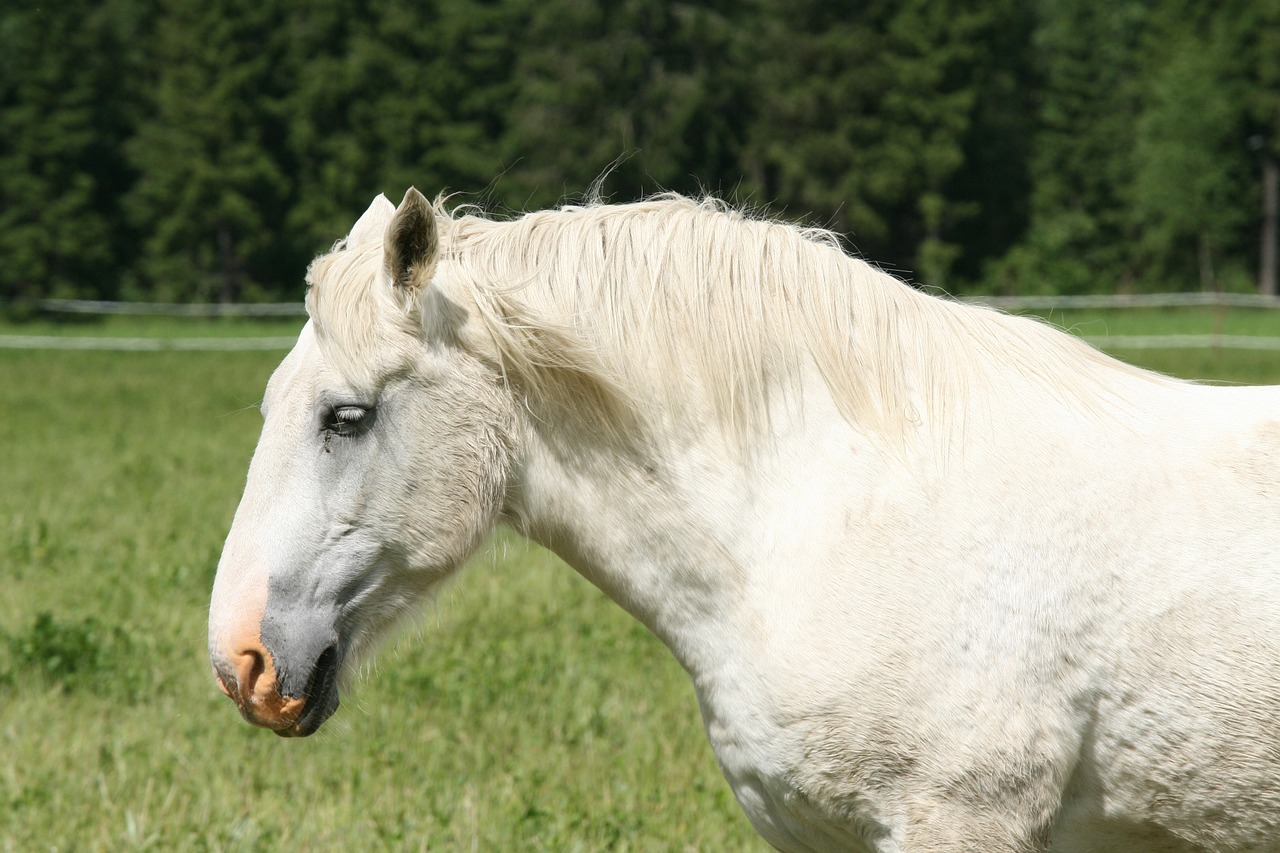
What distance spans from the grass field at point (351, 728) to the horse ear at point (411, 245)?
64cm

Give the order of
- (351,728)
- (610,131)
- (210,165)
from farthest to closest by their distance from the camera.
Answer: (210,165) → (610,131) → (351,728)

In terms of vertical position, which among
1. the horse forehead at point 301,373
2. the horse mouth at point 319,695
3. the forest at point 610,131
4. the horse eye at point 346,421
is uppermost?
the horse forehead at point 301,373

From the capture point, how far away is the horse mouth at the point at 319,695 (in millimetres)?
2346

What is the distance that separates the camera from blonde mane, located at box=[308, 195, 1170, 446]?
7.61 feet

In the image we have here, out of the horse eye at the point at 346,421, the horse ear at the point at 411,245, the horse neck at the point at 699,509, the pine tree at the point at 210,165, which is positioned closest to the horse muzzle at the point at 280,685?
the horse eye at the point at 346,421

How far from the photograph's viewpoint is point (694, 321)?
7.72ft

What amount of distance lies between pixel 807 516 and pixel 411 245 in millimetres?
900

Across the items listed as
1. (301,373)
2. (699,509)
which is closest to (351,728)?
(301,373)

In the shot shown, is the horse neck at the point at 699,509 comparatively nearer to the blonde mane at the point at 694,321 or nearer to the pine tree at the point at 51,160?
the blonde mane at the point at 694,321

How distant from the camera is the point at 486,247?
243 cm

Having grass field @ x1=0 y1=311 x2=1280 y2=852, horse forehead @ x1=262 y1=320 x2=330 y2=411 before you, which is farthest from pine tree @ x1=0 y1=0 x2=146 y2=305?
horse forehead @ x1=262 y1=320 x2=330 y2=411

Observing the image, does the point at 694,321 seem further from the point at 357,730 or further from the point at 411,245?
the point at 357,730

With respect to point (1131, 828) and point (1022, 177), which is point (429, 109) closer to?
point (1022, 177)

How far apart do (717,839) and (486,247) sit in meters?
2.05
